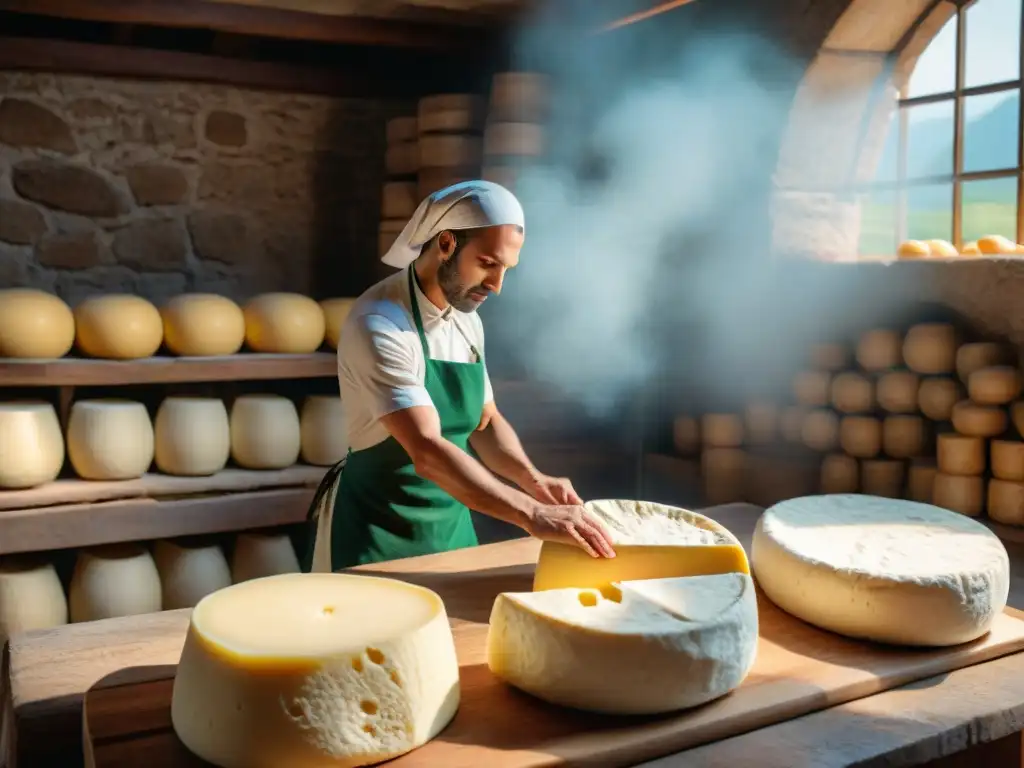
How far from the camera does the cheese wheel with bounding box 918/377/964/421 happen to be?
9.24 ft

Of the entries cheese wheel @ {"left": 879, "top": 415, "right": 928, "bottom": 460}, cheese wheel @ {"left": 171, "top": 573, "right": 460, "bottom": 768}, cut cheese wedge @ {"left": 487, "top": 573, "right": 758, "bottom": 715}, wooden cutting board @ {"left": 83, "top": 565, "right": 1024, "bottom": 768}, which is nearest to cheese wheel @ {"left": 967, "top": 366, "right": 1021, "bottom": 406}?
cheese wheel @ {"left": 879, "top": 415, "right": 928, "bottom": 460}

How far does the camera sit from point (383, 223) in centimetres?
379

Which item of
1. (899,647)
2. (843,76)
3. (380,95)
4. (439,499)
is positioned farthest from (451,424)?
(380,95)

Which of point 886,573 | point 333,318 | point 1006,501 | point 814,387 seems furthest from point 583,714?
point 333,318

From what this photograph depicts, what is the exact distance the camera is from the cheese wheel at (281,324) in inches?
135

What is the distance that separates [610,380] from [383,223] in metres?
1.07

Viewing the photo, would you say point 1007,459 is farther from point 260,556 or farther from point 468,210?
point 260,556

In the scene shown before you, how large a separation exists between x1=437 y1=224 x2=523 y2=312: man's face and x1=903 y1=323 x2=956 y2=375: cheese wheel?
1395 millimetres

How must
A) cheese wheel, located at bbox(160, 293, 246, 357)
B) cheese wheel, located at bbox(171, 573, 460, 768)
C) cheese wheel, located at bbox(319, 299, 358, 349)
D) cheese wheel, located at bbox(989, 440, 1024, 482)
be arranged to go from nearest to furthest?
cheese wheel, located at bbox(171, 573, 460, 768) → cheese wheel, located at bbox(989, 440, 1024, 482) → cheese wheel, located at bbox(160, 293, 246, 357) → cheese wheel, located at bbox(319, 299, 358, 349)

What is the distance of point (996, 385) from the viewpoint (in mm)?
2645

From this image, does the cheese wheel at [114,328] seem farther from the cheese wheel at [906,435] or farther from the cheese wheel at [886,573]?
the cheese wheel at [906,435]

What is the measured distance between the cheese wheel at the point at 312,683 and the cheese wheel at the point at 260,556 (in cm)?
208

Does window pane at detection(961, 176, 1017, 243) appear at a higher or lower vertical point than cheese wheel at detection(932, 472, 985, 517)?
higher

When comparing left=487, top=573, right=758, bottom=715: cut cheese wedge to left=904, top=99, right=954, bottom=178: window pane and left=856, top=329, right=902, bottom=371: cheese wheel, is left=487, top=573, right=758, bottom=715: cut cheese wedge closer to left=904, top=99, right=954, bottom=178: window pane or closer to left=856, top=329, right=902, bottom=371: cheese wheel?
left=856, top=329, right=902, bottom=371: cheese wheel
